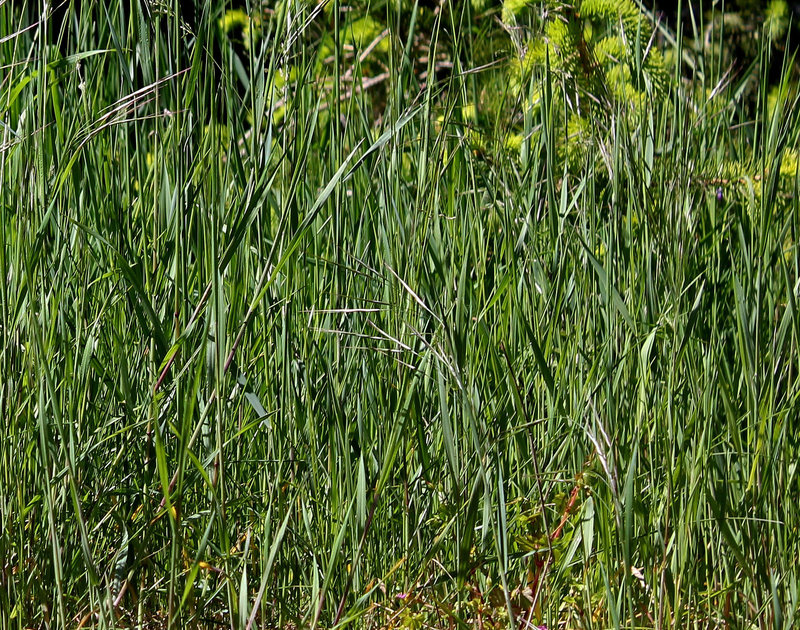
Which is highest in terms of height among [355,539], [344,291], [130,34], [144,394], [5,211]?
[130,34]

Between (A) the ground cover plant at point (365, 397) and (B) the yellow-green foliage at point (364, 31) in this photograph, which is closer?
(A) the ground cover plant at point (365, 397)

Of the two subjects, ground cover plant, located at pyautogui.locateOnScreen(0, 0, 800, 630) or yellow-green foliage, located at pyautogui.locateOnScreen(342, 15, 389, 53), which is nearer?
ground cover plant, located at pyautogui.locateOnScreen(0, 0, 800, 630)

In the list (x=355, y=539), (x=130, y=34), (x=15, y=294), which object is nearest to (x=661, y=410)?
(x=355, y=539)

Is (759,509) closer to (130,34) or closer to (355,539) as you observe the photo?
(355,539)

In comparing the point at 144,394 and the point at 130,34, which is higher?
the point at 130,34

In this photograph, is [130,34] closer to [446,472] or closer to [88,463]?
→ [88,463]

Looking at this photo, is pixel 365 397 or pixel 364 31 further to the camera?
pixel 365 397

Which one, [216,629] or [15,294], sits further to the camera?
[216,629]

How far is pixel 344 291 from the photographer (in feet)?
4.12

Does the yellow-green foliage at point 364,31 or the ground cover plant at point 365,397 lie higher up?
the yellow-green foliage at point 364,31

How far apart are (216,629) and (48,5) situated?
33.1 inches

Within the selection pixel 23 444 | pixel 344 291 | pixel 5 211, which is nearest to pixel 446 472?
Answer: pixel 344 291

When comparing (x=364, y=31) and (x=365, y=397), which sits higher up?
(x=364, y=31)

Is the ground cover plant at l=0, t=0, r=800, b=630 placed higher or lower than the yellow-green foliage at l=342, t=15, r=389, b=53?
lower
